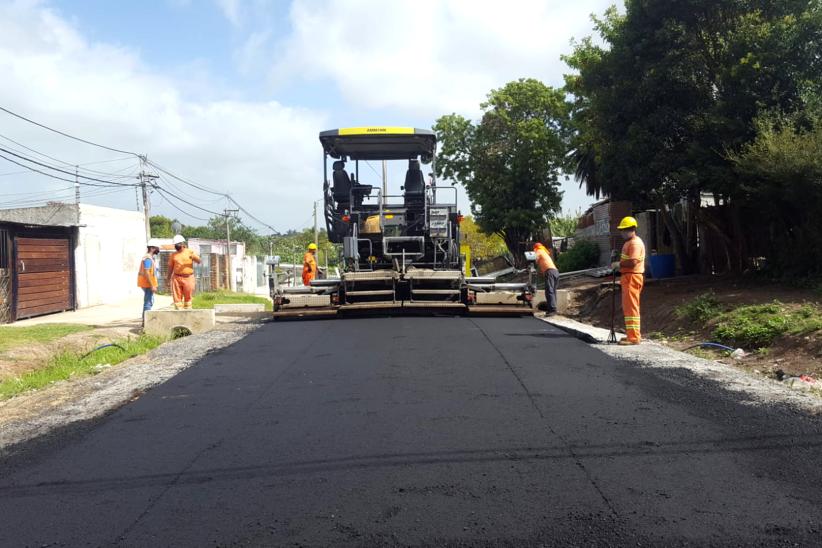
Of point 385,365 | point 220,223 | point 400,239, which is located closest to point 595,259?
point 400,239

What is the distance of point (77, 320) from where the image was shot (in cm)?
1581

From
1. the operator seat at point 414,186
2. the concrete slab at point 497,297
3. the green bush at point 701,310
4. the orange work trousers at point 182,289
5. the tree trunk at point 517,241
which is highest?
the operator seat at point 414,186

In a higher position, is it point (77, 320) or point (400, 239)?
point (400, 239)

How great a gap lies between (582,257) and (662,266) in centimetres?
912

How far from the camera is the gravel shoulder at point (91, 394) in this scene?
18.9ft

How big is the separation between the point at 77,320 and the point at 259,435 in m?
12.4

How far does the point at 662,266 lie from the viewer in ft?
58.3

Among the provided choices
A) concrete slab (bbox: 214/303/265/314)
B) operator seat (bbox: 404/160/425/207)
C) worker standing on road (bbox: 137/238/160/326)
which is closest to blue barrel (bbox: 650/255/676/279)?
operator seat (bbox: 404/160/425/207)

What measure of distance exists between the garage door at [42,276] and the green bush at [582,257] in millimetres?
16962

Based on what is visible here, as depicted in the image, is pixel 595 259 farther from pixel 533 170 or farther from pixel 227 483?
pixel 227 483

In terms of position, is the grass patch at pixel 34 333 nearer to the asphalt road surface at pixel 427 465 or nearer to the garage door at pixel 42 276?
the garage door at pixel 42 276

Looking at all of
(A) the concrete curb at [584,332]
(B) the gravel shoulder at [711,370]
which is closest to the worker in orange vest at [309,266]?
(A) the concrete curb at [584,332]

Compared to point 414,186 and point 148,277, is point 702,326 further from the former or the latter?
point 148,277

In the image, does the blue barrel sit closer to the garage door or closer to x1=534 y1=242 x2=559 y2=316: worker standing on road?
x1=534 y1=242 x2=559 y2=316: worker standing on road
